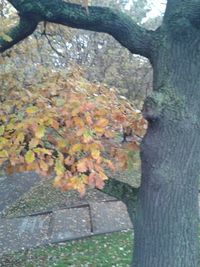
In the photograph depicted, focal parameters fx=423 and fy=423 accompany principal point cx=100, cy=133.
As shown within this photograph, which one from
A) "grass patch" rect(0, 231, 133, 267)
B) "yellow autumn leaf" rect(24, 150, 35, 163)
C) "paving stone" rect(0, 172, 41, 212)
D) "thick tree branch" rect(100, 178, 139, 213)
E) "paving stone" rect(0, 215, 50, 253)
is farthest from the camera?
"paving stone" rect(0, 172, 41, 212)

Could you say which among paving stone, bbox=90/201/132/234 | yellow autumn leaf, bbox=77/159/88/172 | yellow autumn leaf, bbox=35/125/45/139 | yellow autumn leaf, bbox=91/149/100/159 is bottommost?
paving stone, bbox=90/201/132/234

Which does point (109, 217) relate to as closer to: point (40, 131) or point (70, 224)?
point (70, 224)

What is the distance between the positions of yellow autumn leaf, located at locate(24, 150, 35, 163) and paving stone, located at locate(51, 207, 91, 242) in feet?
10.5

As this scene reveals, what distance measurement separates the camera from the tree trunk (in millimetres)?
2641

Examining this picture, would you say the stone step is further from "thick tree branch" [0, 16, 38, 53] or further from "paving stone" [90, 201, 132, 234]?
"thick tree branch" [0, 16, 38, 53]

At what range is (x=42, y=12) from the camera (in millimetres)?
2760

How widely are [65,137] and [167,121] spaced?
0.64 m

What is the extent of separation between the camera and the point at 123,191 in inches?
119

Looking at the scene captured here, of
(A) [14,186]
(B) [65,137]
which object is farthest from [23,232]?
(B) [65,137]

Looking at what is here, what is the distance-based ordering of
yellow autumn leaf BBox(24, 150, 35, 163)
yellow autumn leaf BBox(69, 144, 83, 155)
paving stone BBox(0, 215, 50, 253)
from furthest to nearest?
paving stone BBox(0, 215, 50, 253)
yellow autumn leaf BBox(69, 144, 83, 155)
yellow autumn leaf BBox(24, 150, 35, 163)

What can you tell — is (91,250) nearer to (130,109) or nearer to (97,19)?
(130,109)

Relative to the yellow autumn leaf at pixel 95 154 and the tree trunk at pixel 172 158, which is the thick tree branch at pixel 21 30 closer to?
the tree trunk at pixel 172 158

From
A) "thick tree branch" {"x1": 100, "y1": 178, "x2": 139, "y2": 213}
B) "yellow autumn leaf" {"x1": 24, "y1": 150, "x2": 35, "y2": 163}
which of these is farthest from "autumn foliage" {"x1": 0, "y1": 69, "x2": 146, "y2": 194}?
"thick tree branch" {"x1": 100, "y1": 178, "x2": 139, "y2": 213}

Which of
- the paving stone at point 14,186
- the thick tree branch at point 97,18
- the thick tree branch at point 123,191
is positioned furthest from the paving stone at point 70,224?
the thick tree branch at point 97,18
